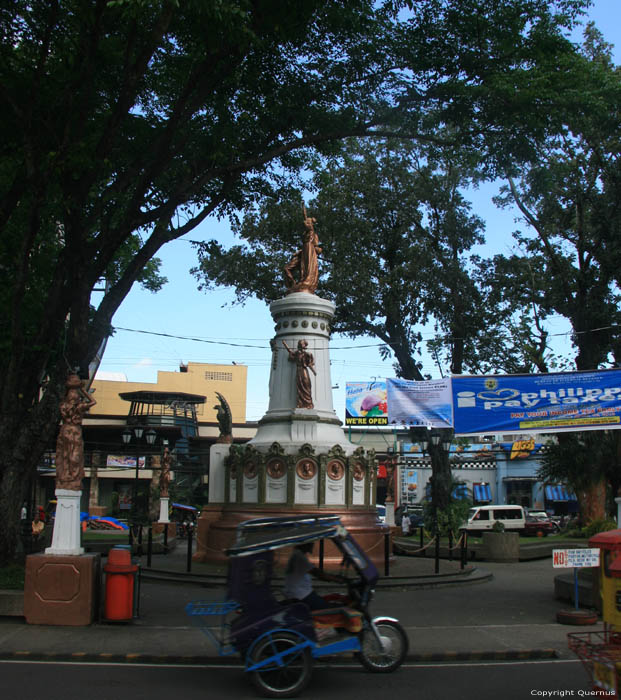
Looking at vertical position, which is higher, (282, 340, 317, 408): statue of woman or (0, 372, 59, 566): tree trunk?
(282, 340, 317, 408): statue of woman

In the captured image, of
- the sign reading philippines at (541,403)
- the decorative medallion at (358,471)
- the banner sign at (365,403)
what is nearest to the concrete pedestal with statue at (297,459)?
the decorative medallion at (358,471)

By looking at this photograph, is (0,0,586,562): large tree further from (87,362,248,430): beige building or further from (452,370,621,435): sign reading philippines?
(87,362,248,430): beige building

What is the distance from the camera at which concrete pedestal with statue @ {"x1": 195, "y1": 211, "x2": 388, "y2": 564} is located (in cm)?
1838

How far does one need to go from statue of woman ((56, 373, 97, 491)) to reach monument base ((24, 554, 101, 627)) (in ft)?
3.76

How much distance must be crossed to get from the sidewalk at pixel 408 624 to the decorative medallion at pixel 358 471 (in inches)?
98.6

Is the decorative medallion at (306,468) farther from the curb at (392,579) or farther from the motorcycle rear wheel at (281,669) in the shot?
the motorcycle rear wheel at (281,669)

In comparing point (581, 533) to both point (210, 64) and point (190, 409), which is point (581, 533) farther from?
point (190, 409)

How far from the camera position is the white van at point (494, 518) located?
115 ft

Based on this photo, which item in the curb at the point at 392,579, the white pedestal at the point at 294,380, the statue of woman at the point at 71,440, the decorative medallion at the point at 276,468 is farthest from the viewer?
the white pedestal at the point at 294,380

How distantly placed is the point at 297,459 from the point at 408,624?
723cm

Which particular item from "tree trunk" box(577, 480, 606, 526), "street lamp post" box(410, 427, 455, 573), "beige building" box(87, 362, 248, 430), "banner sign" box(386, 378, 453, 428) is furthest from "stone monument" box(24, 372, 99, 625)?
"beige building" box(87, 362, 248, 430)

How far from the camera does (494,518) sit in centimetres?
3584

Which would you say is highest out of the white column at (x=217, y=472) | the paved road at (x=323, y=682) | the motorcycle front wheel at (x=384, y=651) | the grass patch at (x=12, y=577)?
the white column at (x=217, y=472)

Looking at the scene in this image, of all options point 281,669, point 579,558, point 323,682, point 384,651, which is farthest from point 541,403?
point 281,669
